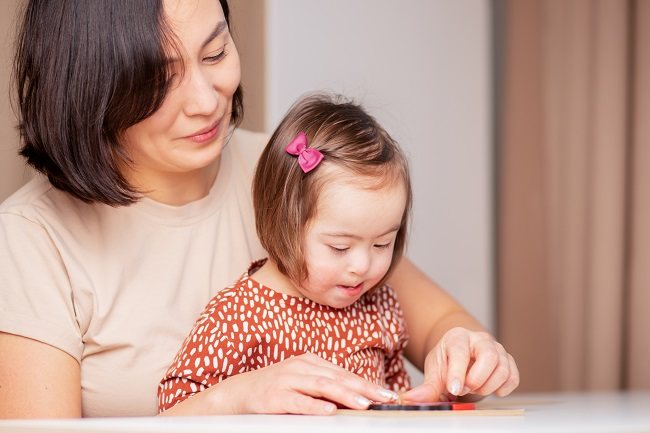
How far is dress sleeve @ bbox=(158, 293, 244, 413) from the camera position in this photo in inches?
51.4

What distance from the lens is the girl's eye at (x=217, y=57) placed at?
1.42 meters

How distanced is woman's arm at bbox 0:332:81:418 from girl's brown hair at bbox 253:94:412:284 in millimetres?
346

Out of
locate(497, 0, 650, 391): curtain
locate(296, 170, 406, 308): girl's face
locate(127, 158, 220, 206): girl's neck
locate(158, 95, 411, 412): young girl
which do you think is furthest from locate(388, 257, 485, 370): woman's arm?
locate(497, 0, 650, 391): curtain

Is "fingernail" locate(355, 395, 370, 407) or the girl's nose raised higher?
the girl's nose

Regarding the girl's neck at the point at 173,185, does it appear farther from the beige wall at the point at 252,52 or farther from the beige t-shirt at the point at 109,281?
the beige wall at the point at 252,52

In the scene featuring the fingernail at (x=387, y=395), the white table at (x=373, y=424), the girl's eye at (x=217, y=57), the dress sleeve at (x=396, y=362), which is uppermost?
the girl's eye at (x=217, y=57)

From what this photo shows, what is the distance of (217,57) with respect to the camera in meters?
1.43

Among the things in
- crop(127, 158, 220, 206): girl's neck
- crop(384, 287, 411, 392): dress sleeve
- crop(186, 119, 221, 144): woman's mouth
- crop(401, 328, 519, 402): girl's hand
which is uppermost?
crop(186, 119, 221, 144): woman's mouth

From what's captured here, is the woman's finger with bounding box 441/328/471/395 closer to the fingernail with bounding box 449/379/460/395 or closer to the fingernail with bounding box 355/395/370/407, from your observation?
the fingernail with bounding box 449/379/460/395

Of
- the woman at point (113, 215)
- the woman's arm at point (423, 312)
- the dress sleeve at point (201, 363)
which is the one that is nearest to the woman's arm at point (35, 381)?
the woman at point (113, 215)

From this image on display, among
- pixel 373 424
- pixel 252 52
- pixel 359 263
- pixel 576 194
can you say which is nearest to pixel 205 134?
pixel 359 263

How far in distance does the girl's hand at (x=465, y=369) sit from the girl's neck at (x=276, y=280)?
0.25m

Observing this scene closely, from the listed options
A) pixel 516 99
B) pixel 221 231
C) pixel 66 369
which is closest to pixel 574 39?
Result: pixel 516 99

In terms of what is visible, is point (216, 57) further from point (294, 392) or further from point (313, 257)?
point (294, 392)
